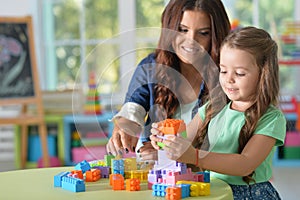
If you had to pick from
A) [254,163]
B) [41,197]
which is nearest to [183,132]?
[254,163]

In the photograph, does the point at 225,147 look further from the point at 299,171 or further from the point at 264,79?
the point at 299,171

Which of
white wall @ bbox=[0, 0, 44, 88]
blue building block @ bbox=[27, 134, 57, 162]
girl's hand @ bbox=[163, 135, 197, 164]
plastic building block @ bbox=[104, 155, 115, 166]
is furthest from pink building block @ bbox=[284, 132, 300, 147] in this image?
girl's hand @ bbox=[163, 135, 197, 164]

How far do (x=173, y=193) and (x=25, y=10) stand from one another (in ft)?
11.7

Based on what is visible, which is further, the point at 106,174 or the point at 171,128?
the point at 106,174

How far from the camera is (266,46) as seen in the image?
1478 mm

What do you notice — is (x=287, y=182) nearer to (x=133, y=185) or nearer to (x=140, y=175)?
(x=140, y=175)

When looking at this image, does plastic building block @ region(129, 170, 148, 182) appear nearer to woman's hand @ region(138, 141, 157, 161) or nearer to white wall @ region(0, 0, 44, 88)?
woman's hand @ region(138, 141, 157, 161)

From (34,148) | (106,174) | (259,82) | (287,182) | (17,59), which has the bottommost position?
(287,182)

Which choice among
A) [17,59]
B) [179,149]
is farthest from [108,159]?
[17,59]

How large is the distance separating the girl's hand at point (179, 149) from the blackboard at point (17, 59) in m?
2.94

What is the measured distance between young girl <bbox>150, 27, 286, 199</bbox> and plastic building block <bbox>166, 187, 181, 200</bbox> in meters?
0.17

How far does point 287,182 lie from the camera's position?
12.6ft

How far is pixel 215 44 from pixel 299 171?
279cm

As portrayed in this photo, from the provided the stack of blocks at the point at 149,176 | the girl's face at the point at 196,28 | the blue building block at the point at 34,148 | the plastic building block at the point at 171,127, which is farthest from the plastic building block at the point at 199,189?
the blue building block at the point at 34,148
